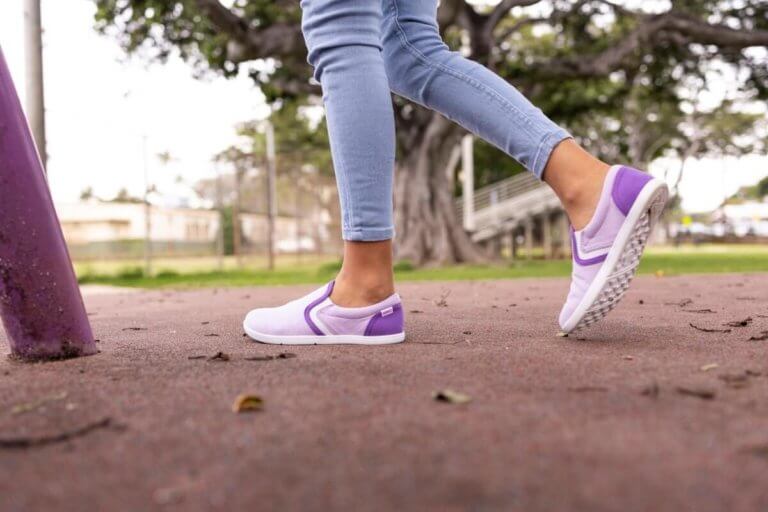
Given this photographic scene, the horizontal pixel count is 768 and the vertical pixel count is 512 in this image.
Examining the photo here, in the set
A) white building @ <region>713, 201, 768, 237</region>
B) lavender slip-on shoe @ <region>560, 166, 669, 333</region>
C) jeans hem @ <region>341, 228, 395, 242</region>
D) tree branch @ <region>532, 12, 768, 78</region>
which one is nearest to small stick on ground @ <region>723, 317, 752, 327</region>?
lavender slip-on shoe @ <region>560, 166, 669, 333</region>

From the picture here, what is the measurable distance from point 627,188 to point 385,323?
69 centimetres

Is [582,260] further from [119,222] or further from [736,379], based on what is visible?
[119,222]

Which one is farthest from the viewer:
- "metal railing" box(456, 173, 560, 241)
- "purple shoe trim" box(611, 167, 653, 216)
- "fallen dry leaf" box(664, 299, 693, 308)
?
"metal railing" box(456, 173, 560, 241)

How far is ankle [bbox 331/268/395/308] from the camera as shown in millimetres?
1821

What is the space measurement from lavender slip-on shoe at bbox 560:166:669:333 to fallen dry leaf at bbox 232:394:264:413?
0.90 meters

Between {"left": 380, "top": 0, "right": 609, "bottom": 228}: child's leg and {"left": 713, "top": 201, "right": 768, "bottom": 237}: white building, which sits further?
{"left": 713, "top": 201, "right": 768, "bottom": 237}: white building

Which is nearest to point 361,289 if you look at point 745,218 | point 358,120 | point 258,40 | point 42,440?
point 358,120

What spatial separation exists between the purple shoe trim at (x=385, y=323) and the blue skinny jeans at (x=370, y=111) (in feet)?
0.68

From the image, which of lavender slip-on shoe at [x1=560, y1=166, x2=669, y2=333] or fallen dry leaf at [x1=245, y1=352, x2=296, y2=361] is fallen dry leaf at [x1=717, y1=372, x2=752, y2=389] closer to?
lavender slip-on shoe at [x1=560, y1=166, x2=669, y2=333]

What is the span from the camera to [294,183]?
14.3 meters

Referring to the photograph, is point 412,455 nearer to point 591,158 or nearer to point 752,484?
point 752,484

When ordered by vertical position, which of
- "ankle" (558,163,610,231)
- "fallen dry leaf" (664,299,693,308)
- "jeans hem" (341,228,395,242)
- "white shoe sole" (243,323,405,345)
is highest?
"ankle" (558,163,610,231)

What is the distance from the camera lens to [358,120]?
174cm

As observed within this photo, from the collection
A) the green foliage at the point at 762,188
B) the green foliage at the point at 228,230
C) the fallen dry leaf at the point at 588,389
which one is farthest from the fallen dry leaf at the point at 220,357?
the green foliage at the point at 762,188
